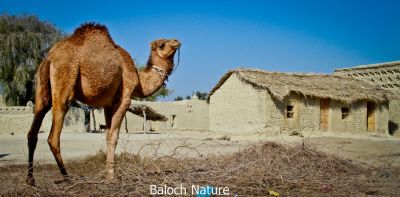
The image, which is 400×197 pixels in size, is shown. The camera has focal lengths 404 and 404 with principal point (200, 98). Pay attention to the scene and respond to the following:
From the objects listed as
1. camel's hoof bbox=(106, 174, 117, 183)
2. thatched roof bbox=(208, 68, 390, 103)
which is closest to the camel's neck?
camel's hoof bbox=(106, 174, 117, 183)

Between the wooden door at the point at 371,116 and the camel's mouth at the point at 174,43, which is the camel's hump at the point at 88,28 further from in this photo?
the wooden door at the point at 371,116

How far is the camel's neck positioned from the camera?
19.9ft

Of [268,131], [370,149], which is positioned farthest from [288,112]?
[370,149]

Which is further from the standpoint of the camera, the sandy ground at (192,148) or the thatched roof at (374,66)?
the thatched roof at (374,66)

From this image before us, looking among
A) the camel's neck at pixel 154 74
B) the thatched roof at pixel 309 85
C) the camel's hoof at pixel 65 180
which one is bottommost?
the camel's hoof at pixel 65 180

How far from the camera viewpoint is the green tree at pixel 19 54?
91.1 ft

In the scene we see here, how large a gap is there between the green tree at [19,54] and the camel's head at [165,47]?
24.2 meters

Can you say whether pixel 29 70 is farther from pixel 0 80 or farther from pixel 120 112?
pixel 120 112

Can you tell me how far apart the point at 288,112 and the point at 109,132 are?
17833mm

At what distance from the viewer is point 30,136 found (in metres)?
5.13

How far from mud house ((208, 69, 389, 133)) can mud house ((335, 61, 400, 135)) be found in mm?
1281

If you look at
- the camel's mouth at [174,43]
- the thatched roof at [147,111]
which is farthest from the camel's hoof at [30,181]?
the thatched roof at [147,111]

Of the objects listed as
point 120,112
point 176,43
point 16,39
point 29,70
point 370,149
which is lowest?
point 370,149

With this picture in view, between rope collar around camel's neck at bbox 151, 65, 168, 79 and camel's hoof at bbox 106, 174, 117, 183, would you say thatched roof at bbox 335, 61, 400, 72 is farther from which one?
camel's hoof at bbox 106, 174, 117, 183
